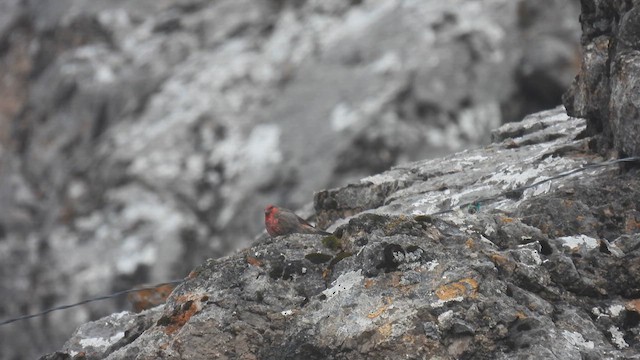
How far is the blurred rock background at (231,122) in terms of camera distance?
31859mm

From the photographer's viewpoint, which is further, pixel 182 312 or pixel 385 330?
pixel 182 312

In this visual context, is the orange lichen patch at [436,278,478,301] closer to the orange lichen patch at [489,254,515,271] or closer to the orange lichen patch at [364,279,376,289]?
the orange lichen patch at [489,254,515,271]

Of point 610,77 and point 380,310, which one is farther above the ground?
point 610,77

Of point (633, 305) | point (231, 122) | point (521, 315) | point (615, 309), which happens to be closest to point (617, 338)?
point (615, 309)

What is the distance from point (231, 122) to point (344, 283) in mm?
27664

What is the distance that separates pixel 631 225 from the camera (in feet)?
29.6

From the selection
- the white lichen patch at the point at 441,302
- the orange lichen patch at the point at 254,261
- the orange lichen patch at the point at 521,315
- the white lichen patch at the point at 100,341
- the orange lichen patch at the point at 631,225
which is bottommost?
the orange lichen patch at the point at 631,225

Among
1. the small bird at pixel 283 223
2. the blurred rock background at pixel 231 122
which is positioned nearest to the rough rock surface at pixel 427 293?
the small bird at pixel 283 223

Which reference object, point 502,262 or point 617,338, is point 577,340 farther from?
point 502,262

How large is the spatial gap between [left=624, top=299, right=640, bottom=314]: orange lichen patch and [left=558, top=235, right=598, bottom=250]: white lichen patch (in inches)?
23.8

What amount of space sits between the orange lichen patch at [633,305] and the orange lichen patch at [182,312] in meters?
3.24

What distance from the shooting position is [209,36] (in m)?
40.9

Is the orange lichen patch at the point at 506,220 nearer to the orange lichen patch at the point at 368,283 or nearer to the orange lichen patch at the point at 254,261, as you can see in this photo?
the orange lichen patch at the point at 368,283

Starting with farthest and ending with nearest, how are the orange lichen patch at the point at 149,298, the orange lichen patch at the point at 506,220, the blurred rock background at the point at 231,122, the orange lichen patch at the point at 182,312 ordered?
the blurred rock background at the point at 231,122
the orange lichen patch at the point at 149,298
the orange lichen patch at the point at 506,220
the orange lichen patch at the point at 182,312
